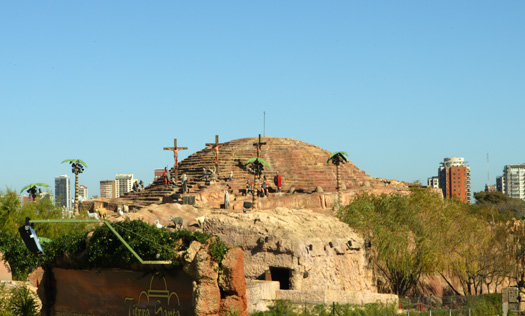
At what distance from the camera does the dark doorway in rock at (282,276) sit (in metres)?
27.2

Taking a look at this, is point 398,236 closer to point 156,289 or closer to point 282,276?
point 282,276

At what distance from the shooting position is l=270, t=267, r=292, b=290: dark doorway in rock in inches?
1070

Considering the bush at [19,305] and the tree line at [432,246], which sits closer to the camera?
the bush at [19,305]

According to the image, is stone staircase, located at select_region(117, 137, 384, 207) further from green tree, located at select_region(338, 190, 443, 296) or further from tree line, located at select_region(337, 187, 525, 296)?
tree line, located at select_region(337, 187, 525, 296)

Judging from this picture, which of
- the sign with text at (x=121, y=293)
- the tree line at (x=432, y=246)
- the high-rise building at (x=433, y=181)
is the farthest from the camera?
the high-rise building at (x=433, y=181)

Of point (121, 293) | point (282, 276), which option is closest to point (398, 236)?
point (282, 276)

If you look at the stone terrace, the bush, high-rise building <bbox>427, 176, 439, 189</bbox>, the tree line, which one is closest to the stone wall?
the bush

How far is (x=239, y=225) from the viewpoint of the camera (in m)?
28.2

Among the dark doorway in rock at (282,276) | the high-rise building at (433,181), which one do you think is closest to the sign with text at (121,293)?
the dark doorway in rock at (282,276)

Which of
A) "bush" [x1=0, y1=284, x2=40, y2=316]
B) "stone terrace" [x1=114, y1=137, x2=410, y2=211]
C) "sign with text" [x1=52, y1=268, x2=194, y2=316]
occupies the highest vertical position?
"stone terrace" [x1=114, y1=137, x2=410, y2=211]

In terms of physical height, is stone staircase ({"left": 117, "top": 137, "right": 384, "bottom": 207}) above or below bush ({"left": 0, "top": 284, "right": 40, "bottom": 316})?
above

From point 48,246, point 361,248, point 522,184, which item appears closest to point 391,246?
point 361,248

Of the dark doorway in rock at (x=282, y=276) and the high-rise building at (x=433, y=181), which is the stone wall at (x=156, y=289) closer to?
the dark doorway in rock at (x=282, y=276)

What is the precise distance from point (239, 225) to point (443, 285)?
1380cm
